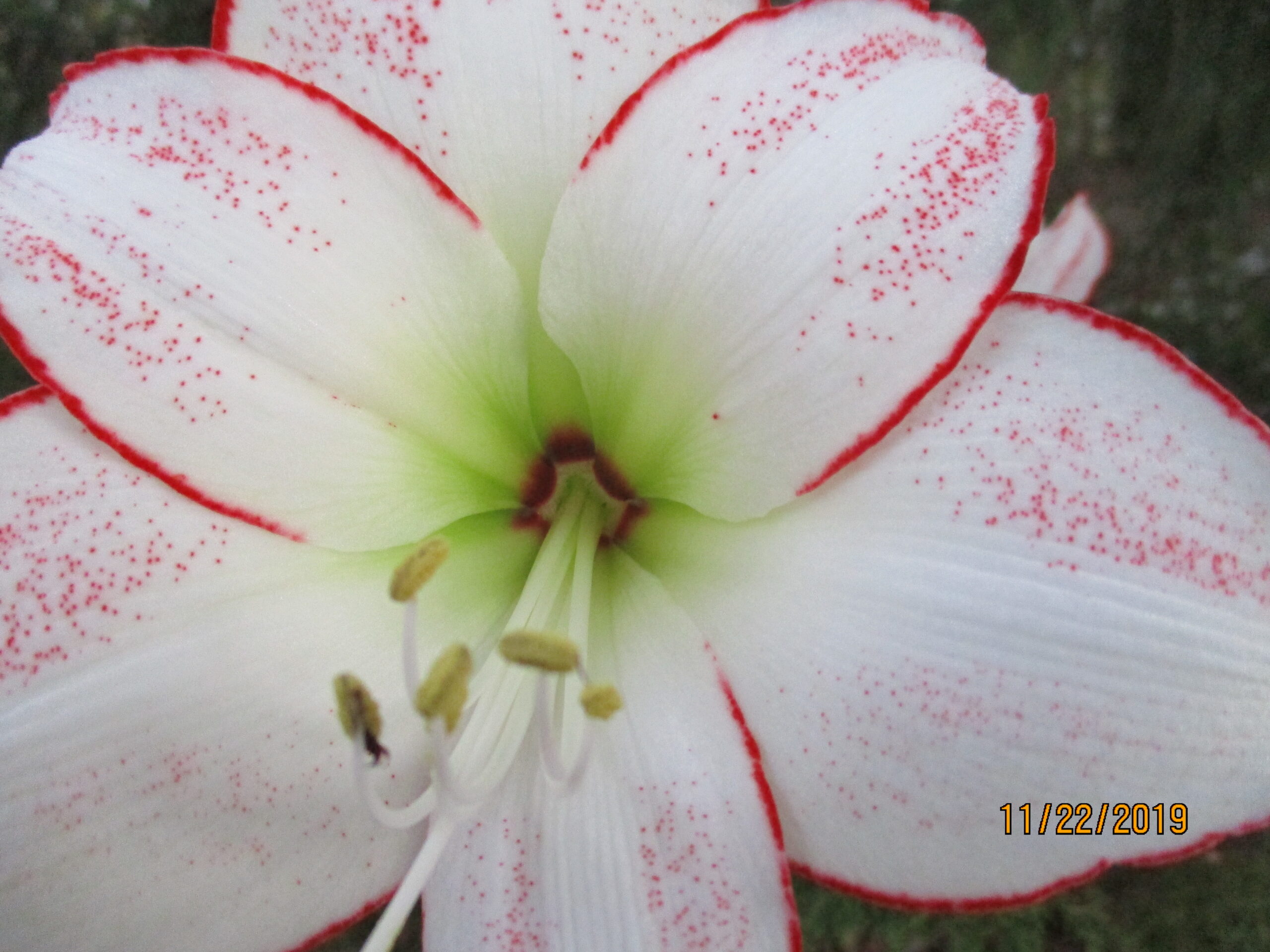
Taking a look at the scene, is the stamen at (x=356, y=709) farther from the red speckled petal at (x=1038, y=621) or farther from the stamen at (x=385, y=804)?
the red speckled petal at (x=1038, y=621)

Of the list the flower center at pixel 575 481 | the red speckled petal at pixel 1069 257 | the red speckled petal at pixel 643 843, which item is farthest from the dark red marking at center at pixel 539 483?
the red speckled petal at pixel 1069 257

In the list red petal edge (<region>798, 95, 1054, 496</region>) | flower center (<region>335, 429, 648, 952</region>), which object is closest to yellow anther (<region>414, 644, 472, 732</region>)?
flower center (<region>335, 429, 648, 952</region>)

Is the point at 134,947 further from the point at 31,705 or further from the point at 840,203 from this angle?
the point at 840,203

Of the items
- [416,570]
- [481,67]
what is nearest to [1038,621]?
[416,570]

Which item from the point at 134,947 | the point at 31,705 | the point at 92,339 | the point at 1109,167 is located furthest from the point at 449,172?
the point at 1109,167

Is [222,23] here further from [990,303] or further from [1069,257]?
[1069,257]

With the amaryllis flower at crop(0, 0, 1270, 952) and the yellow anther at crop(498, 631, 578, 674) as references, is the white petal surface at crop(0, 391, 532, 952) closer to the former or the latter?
the amaryllis flower at crop(0, 0, 1270, 952)
